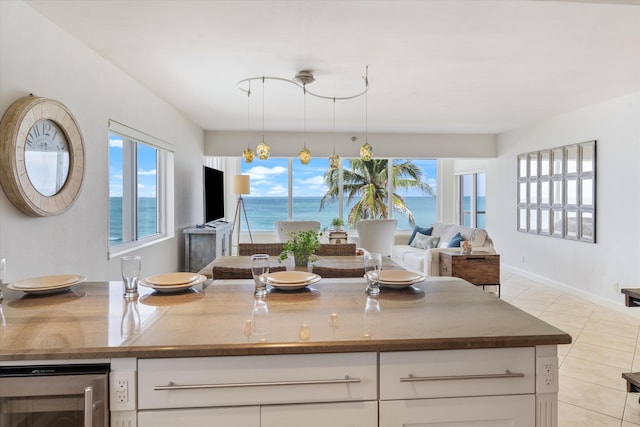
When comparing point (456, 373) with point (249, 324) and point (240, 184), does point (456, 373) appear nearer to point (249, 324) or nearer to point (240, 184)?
point (249, 324)

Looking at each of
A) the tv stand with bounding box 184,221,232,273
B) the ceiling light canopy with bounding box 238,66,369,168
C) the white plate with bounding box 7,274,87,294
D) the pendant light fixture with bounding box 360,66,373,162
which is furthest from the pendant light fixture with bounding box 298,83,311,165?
the white plate with bounding box 7,274,87,294

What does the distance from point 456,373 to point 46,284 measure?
1.76 metres

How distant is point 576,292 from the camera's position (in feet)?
16.7

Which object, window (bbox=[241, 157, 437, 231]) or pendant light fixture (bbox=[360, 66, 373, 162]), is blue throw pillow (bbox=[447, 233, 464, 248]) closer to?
pendant light fixture (bbox=[360, 66, 373, 162])

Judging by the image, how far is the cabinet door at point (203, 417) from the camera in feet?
3.78

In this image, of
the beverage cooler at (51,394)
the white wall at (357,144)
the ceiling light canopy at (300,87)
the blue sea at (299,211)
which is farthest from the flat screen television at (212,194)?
the blue sea at (299,211)

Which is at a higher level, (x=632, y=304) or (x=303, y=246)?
(x=303, y=246)

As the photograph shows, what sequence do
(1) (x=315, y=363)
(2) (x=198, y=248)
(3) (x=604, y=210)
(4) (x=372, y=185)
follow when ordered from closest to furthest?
(1) (x=315, y=363) < (3) (x=604, y=210) < (2) (x=198, y=248) < (4) (x=372, y=185)

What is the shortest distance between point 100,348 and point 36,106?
6.12 ft

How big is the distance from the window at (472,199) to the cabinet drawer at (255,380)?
23.7 feet

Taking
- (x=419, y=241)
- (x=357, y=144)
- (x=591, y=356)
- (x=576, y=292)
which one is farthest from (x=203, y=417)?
(x=357, y=144)

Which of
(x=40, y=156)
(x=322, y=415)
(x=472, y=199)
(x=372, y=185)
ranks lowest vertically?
(x=322, y=415)

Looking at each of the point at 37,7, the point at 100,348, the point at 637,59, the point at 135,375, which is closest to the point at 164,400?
the point at 135,375

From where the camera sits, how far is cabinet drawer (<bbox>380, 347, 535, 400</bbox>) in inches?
47.4
